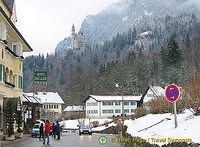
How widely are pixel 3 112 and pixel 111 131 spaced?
2291cm

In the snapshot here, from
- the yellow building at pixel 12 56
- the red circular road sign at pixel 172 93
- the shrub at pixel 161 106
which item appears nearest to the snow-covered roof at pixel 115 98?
the yellow building at pixel 12 56

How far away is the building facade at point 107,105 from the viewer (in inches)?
3639

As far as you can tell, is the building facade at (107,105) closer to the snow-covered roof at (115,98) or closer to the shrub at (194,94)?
the snow-covered roof at (115,98)

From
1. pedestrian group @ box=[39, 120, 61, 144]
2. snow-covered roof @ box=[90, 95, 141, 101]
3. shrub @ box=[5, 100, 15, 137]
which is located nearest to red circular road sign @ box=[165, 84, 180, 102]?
pedestrian group @ box=[39, 120, 61, 144]

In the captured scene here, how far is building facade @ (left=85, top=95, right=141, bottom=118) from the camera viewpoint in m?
92.4

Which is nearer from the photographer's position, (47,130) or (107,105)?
(47,130)

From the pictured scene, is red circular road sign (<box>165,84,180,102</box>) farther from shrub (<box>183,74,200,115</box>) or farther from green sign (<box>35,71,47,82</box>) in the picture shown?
green sign (<box>35,71,47,82</box>)

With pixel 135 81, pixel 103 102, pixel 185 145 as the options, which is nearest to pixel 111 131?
pixel 185 145

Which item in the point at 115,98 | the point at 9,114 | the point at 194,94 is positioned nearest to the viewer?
the point at 194,94

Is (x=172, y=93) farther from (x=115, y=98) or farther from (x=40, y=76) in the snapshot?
(x=115, y=98)

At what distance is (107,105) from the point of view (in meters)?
92.9

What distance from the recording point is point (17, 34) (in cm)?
2981

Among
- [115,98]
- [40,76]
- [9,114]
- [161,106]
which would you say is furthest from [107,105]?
[9,114]

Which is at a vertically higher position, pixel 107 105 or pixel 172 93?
pixel 172 93
